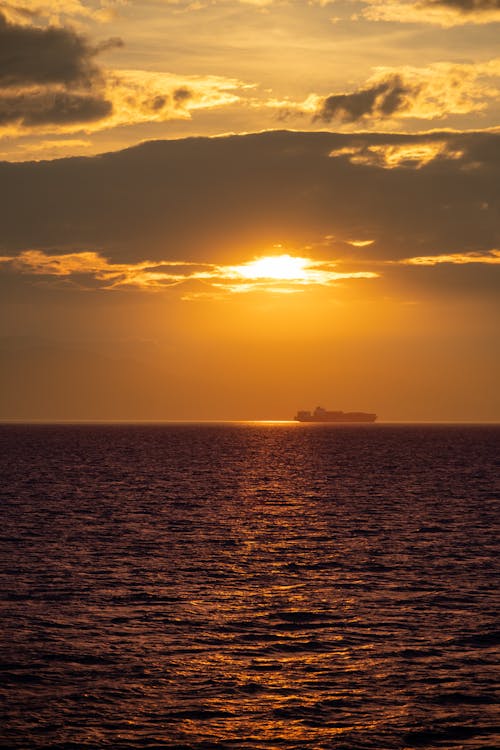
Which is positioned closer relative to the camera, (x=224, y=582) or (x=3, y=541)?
(x=224, y=582)

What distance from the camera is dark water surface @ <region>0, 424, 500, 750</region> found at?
27.0 meters

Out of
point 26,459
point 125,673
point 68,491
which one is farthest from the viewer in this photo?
point 26,459

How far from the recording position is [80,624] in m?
38.7

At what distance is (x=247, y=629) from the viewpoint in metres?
38.4

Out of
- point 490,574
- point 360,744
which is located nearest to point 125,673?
point 360,744

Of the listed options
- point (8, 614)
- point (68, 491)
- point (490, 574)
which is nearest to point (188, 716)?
point (8, 614)

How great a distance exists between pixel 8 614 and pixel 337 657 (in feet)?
48.8

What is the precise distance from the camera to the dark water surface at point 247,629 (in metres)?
27.0

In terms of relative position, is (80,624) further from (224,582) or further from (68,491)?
(68,491)

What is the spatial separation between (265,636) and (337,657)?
4.00 m

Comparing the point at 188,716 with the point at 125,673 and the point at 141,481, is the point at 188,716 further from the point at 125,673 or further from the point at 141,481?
the point at 141,481

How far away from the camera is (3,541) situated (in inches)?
2485

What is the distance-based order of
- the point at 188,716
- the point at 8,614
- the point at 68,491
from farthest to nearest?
1. the point at 68,491
2. the point at 8,614
3. the point at 188,716

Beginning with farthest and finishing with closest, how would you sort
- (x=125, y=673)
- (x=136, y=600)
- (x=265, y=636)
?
(x=136, y=600)
(x=265, y=636)
(x=125, y=673)
